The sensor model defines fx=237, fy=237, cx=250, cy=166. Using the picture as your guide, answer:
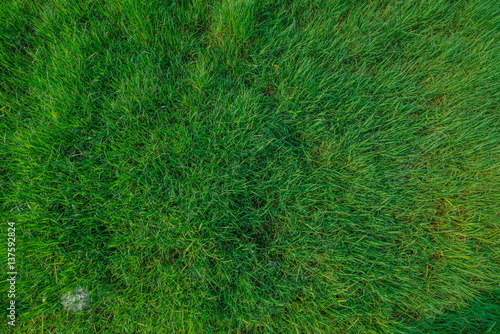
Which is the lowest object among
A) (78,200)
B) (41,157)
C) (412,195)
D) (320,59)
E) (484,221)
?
(484,221)

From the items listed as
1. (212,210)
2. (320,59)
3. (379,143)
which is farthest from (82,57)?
(379,143)

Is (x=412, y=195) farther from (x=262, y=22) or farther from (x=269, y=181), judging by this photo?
(x=262, y=22)

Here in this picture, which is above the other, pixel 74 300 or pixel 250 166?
pixel 250 166

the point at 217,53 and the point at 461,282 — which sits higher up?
the point at 217,53

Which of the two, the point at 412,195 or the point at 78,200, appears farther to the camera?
the point at 412,195
